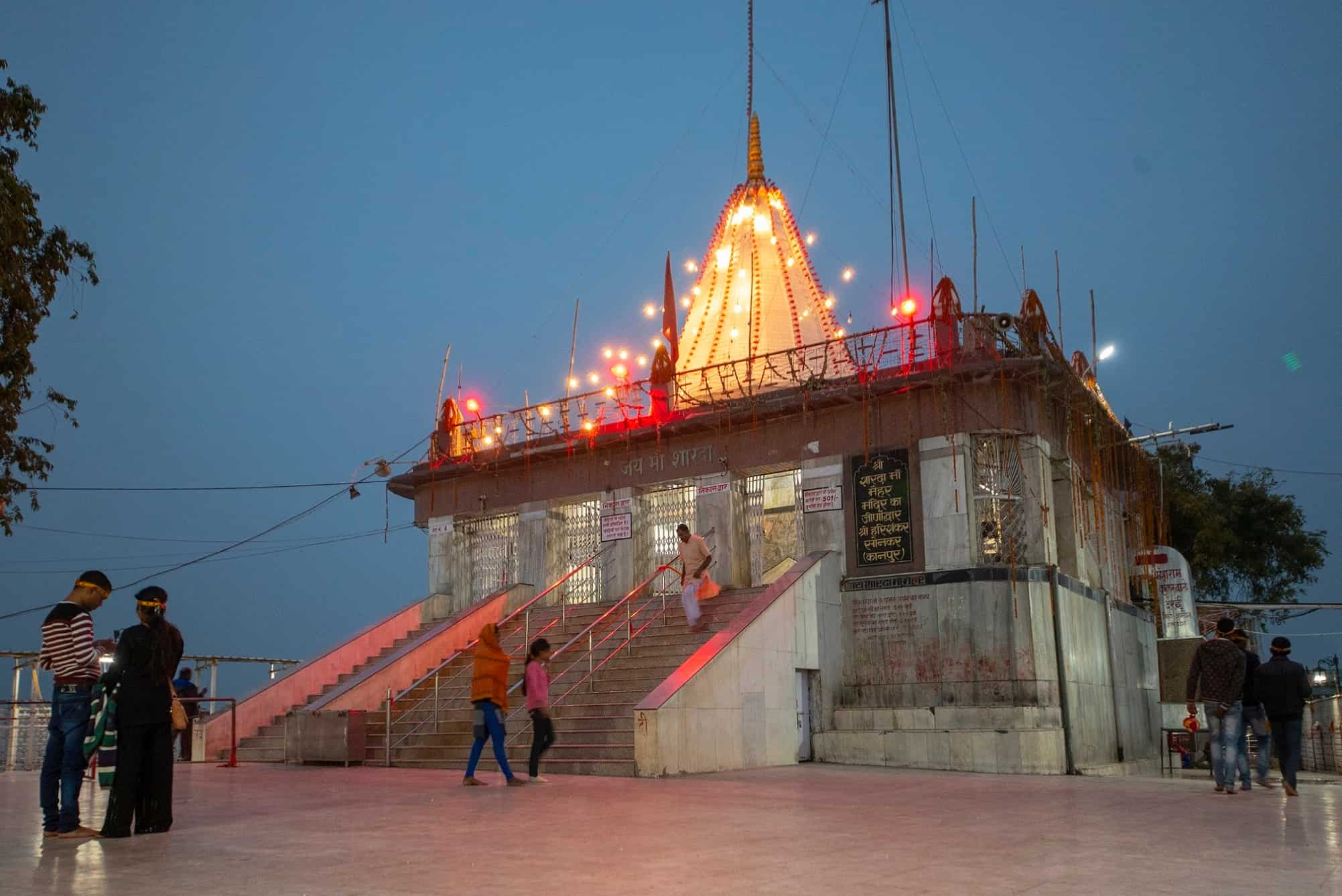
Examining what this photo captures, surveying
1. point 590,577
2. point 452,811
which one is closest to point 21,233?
point 452,811

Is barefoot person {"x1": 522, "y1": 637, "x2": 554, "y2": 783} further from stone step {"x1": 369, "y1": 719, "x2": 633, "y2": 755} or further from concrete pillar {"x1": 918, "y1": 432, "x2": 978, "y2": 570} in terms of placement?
concrete pillar {"x1": 918, "y1": 432, "x2": 978, "y2": 570}

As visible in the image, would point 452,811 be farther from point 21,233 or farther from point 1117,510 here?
point 1117,510

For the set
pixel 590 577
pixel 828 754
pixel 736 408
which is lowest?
pixel 828 754

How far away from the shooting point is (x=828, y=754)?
16578 mm

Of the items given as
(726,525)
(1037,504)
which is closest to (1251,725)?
(1037,504)

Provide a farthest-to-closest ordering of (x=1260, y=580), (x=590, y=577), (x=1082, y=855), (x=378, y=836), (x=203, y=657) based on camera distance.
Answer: (x=1260, y=580) → (x=590, y=577) → (x=203, y=657) → (x=378, y=836) → (x=1082, y=855)

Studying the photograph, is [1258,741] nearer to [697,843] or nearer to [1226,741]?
[1226,741]

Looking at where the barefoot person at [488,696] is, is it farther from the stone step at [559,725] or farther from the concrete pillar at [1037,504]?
the concrete pillar at [1037,504]

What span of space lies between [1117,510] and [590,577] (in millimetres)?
10246

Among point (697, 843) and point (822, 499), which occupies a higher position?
point (822, 499)

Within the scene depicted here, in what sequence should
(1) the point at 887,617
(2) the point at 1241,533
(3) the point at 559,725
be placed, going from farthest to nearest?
(2) the point at 1241,533
(1) the point at 887,617
(3) the point at 559,725

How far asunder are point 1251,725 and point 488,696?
290 inches

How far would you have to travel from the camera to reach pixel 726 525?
782 inches

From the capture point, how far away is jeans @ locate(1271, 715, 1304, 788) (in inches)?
421
